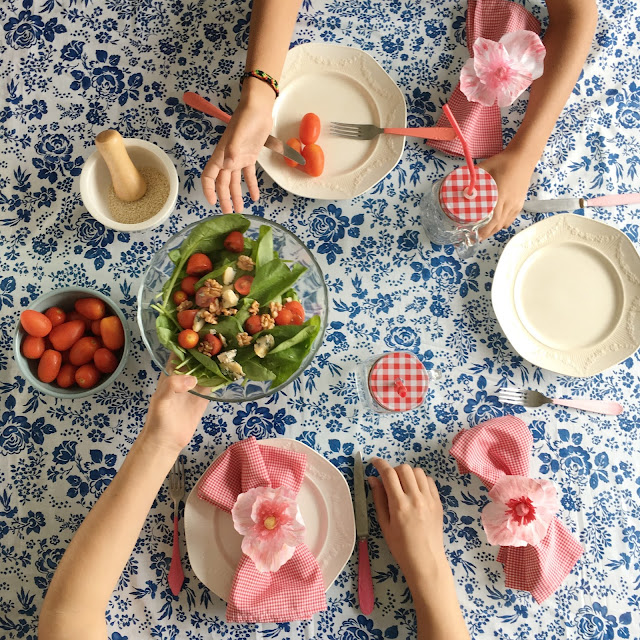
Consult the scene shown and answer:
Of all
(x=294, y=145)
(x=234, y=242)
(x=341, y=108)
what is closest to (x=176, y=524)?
(x=234, y=242)

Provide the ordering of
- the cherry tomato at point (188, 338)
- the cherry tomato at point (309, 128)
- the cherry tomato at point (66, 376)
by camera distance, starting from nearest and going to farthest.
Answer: the cherry tomato at point (188, 338)
the cherry tomato at point (66, 376)
the cherry tomato at point (309, 128)

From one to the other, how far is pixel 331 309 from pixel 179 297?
321 mm

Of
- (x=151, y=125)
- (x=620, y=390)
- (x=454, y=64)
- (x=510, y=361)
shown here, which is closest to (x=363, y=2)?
(x=454, y=64)

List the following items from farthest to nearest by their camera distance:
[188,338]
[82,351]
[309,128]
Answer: [309,128]
[82,351]
[188,338]

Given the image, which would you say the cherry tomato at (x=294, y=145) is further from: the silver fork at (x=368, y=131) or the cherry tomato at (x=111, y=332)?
the cherry tomato at (x=111, y=332)

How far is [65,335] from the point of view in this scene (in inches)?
37.4

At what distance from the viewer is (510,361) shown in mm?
1098

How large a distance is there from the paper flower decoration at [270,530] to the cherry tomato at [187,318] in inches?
12.3

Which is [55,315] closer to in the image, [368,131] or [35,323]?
[35,323]

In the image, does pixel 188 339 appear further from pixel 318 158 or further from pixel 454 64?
pixel 454 64

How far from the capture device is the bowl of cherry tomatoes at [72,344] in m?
0.94

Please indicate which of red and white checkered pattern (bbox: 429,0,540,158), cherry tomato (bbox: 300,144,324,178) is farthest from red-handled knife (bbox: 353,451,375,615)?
red and white checkered pattern (bbox: 429,0,540,158)

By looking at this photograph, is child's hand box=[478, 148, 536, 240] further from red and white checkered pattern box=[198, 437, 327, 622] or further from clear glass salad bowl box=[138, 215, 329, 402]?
red and white checkered pattern box=[198, 437, 327, 622]

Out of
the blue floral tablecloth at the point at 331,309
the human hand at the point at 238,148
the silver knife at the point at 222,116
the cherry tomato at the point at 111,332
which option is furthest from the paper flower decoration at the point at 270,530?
the silver knife at the point at 222,116
